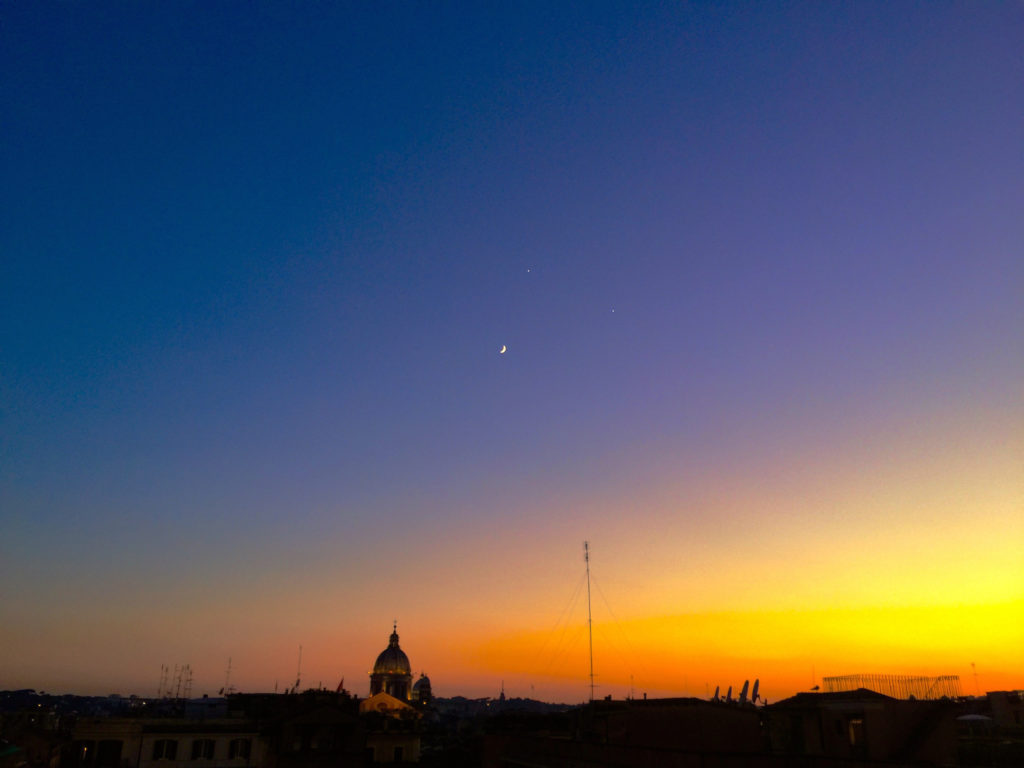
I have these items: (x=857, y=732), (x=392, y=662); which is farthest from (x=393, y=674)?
(x=857, y=732)

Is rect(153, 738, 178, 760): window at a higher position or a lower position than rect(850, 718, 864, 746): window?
lower

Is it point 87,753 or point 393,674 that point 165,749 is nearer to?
point 87,753

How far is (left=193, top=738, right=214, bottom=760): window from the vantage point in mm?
67375

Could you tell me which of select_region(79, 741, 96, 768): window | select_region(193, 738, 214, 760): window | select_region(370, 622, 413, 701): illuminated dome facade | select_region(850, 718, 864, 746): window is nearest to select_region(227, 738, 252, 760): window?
select_region(193, 738, 214, 760): window

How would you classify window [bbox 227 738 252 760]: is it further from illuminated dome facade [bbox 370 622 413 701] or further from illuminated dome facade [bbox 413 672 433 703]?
illuminated dome facade [bbox 413 672 433 703]

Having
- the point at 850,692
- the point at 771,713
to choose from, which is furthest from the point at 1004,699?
the point at 771,713

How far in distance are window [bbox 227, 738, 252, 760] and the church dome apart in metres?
97.9

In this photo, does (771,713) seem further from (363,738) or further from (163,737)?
(163,737)

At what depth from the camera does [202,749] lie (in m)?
67.6

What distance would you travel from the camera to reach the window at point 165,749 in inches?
2611

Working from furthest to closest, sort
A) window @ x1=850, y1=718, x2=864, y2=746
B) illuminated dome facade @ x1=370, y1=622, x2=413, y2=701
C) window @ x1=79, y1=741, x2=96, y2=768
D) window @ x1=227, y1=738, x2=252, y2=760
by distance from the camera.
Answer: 1. illuminated dome facade @ x1=370, y1=622, x2=413, y2=701
2. window @ x1=227, y1=738, x2=252, y2=760
3. window @ x1=79, y1=741, x2=96, y2=768
4. window @ x1=850, y1=718, x2=864, y2=746

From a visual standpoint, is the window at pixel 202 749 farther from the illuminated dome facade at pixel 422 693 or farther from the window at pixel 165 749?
the illuminated dome facade at pixel 422 693

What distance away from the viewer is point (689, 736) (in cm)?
4278

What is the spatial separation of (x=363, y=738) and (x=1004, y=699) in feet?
197
